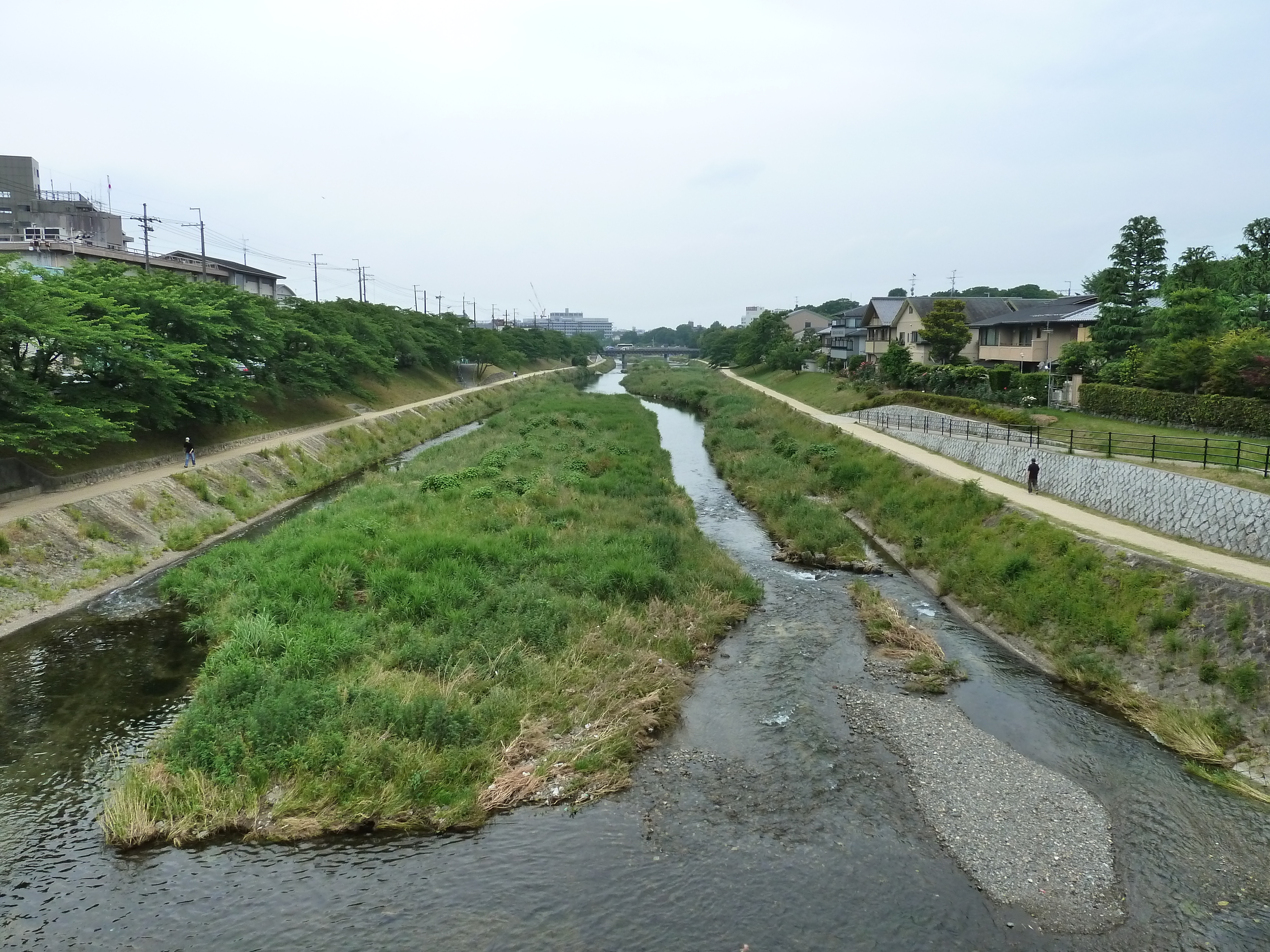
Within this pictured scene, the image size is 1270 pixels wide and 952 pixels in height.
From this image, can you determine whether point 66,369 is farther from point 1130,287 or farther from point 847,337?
point 847,337

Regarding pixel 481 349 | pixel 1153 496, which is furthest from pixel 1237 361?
pixel 481 349

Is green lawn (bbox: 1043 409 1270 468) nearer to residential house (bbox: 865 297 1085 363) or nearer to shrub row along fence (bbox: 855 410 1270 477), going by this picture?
shrub row along fence (bbox: 855 410 1270 477)

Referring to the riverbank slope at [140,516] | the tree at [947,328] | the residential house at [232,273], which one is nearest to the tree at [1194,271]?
the tree at [947,328]

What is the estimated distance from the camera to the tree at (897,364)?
5238 cm

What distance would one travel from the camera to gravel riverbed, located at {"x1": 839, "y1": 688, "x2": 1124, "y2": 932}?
33.0 ft

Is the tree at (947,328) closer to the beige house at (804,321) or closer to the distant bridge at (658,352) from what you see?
the beige house at (804,321)

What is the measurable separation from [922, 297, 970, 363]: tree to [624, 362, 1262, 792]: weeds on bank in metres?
17.9

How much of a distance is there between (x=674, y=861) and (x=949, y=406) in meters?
35.8

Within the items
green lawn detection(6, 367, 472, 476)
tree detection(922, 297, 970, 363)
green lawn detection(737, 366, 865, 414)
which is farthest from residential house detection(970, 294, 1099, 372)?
green lawn detection(6, 367, 472, 476)

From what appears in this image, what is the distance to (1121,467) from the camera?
22281mm

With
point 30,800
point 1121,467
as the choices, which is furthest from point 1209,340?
point 30,800

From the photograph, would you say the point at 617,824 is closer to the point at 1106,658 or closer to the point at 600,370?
the point at 1106,658

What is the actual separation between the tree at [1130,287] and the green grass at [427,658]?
27.5 metres

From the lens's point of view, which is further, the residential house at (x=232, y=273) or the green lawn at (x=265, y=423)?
the residential house at (x=232, y=273)
